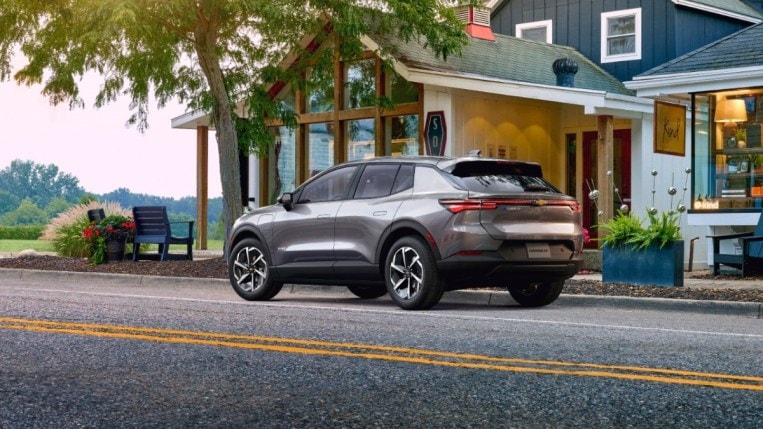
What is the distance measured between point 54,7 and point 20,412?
1683 centimetres

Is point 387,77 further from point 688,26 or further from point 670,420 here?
point 670,420

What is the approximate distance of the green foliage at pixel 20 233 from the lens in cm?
5034

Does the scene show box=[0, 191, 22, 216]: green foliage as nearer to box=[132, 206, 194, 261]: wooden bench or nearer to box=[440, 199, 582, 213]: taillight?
box=[132, 206, 194, 261]: wooden bench

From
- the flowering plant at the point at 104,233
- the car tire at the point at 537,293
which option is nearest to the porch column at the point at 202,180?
the flowering plant at the point at 104,233

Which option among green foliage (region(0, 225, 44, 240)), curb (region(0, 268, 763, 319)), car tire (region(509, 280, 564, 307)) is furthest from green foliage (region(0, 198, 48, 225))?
car tire (region(509, 280, 564, 307))

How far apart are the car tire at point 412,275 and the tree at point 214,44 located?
7.77 m

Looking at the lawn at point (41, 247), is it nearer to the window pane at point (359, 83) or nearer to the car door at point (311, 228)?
the window pane at point (359, 83)

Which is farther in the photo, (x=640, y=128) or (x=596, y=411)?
(x=640, y=128)

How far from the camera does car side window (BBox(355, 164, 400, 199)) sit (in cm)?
1279

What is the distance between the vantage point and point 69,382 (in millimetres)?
6508

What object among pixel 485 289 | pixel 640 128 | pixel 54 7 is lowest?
pixel 485 289

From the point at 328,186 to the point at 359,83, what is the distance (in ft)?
→ 30.7

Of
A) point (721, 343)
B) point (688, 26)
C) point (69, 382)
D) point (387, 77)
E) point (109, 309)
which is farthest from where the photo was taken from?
point (688, 26)

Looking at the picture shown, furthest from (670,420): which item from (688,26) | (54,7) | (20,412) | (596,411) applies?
(688,26)
